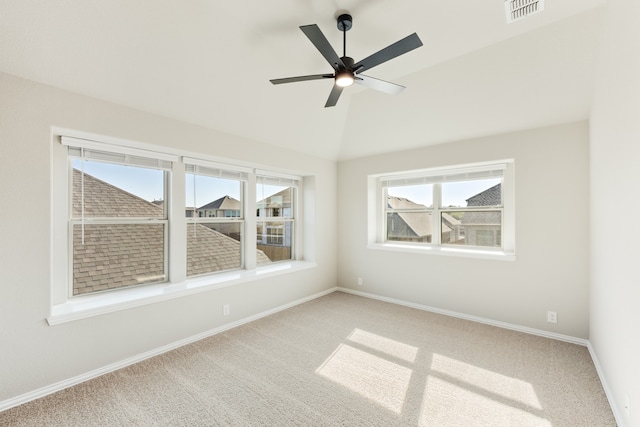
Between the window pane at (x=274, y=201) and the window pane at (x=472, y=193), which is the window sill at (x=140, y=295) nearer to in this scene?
the window pane at (x=274, y=201)

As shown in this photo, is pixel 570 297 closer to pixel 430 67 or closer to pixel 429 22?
pixel 430 67

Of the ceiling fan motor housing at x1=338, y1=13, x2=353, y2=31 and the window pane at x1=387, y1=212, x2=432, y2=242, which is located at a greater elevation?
the ceiling fan motor housing at x1=338, y1=13, x2=353, y2=31

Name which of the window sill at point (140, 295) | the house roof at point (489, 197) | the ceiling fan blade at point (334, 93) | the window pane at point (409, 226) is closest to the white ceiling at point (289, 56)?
the ceiling fan blade at point (334, 93)

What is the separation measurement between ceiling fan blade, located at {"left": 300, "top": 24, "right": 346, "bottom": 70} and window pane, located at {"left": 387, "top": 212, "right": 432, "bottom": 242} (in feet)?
9.63

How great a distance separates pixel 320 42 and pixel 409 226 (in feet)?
10.9

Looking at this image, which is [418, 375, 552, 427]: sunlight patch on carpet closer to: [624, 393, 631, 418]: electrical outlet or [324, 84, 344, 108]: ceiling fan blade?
[624, 393, 631, 418]: electrical outlet

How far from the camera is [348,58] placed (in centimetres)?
202

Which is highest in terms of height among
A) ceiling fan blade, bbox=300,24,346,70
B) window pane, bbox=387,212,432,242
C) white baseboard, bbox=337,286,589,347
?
ceiling fan blade, bbox=300,24,346,70

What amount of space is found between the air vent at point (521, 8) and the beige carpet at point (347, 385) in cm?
281

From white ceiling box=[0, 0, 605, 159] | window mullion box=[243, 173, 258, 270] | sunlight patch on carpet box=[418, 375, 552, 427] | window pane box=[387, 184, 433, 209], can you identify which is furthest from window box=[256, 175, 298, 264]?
sunlight patch on carpet box=[418, 375, 552, 427]

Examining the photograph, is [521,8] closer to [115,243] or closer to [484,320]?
[484,320]

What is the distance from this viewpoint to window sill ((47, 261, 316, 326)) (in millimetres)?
2221

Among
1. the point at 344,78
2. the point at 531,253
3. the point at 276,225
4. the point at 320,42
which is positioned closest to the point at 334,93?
the point at 344,78

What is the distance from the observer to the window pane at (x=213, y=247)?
3.29m
